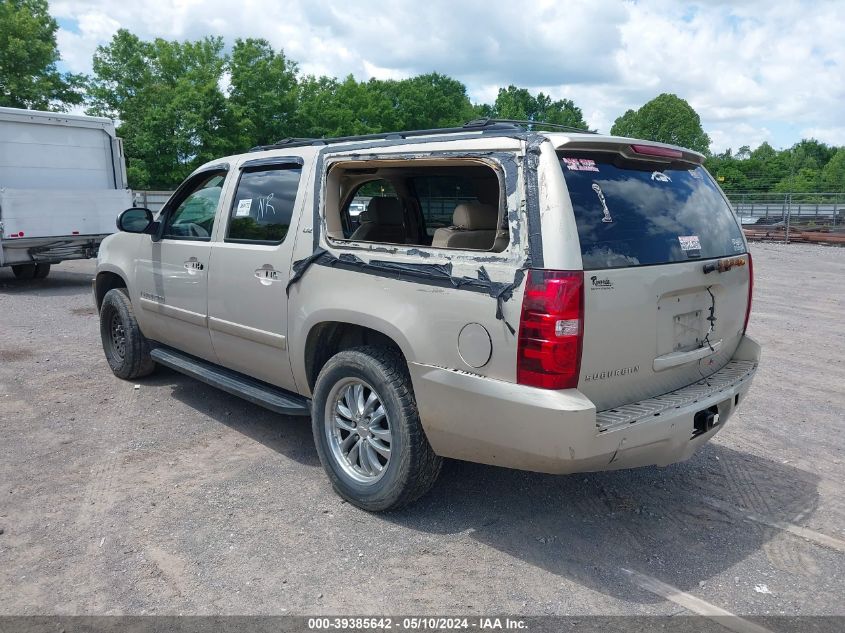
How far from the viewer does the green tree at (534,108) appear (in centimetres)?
8112

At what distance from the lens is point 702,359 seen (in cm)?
374

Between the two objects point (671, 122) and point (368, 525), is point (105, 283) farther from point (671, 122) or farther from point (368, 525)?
point (671, 122)

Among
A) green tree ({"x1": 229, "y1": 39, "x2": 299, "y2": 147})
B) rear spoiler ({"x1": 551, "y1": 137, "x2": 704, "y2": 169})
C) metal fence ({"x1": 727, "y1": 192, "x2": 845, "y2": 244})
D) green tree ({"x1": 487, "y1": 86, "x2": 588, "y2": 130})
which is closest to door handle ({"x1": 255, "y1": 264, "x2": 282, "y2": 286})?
rear spoiler ({"x1": 551, "y1": 137, "x2": 704, "y2": 169})

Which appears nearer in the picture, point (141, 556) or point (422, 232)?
point (141, 556)

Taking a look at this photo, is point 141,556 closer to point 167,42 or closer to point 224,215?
point 224,215

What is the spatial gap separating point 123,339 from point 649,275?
480 centimetres

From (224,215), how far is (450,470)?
7.76 feet

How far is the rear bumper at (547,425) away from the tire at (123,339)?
11.7 ft

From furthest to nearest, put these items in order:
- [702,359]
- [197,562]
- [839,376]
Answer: [839,376] → [702,359] → [197,562]

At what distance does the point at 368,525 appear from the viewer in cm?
374

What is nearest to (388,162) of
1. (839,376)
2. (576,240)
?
(576,240)

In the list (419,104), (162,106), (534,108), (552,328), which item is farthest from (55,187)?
(534,108)

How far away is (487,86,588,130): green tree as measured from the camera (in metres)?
81.1

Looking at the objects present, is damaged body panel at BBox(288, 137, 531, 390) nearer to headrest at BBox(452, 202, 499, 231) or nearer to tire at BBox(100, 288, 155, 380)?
headrest at BBox(452, 202, 499, 231)
